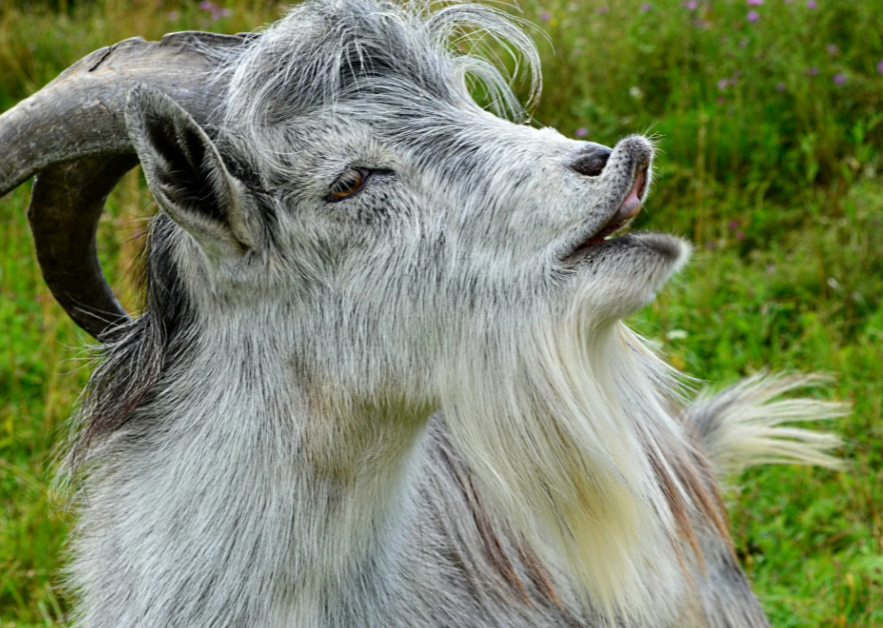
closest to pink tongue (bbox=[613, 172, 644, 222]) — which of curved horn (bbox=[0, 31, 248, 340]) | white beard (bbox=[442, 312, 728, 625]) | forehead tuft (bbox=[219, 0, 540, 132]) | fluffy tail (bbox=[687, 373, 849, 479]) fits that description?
white beard (bbox=[442, 312, 728, 625])

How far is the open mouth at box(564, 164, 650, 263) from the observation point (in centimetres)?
224

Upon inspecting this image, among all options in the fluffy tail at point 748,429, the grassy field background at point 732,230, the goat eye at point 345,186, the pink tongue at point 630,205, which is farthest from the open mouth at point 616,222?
the grassy field background at point 732,230

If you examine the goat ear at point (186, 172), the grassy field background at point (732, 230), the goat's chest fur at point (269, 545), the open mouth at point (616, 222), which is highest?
the goat ear at point (186, 172)

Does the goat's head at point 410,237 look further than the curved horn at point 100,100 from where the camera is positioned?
No

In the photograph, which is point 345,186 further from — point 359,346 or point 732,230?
point 732,230

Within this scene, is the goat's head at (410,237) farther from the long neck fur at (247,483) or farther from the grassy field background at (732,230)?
the grassy field background at (732,230)

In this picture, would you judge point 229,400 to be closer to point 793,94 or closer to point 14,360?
point 14,360

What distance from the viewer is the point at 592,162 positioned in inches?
90.0

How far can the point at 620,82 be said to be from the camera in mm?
7387

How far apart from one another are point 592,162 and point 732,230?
14.5 feet

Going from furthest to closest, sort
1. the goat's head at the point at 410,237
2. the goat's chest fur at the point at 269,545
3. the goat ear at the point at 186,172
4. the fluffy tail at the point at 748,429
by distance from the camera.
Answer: the fluffy tail at the point at 748,429 < the goat's chest fur at the point at 269,545 < the goat's head at the point at 410,237 < the goat ear at the point at 186,172

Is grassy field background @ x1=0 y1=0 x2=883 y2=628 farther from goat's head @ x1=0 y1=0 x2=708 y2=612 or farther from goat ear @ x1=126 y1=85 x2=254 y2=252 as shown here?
goat ear @ x1=126 y1=85 x2=254 y2=252

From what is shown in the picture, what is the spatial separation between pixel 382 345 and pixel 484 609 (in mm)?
918

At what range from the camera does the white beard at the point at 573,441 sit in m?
2.36
